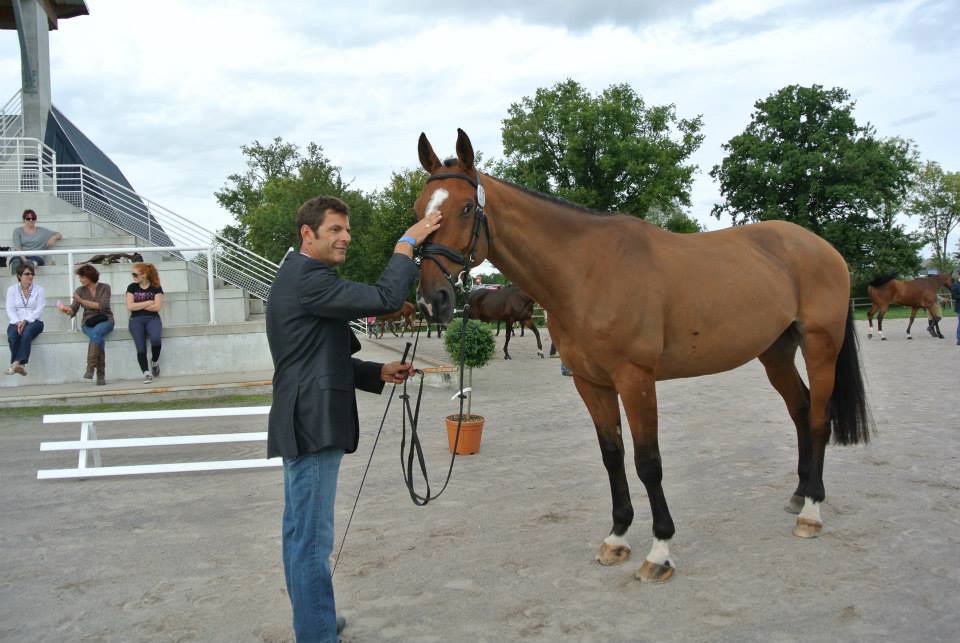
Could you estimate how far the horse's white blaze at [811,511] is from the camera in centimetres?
393

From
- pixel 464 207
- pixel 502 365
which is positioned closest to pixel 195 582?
pixel 464 207

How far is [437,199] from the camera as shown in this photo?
296 centimetres

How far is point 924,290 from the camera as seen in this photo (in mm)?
19078

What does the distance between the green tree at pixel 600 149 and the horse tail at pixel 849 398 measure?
1261 inches

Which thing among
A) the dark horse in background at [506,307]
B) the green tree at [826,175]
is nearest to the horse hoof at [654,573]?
the dark horse in background at [506,307]

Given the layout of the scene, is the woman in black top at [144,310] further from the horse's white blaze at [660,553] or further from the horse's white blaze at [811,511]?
the horse's white blaze at [811,511]

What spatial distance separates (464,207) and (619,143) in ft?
123

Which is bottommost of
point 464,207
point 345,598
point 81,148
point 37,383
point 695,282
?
point 345,598

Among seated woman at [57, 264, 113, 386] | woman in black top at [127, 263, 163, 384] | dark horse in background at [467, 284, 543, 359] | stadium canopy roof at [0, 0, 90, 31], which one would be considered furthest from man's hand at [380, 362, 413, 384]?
stadium canopy roof at [0, 0, 90, 31]

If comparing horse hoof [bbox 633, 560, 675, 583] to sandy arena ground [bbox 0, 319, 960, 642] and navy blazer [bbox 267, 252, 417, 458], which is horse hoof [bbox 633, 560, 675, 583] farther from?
navy blazer [bbox 267, 252, 417, 458]

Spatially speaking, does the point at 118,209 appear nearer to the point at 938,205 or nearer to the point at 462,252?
the point at 462,252

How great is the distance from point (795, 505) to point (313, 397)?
3.53 meters

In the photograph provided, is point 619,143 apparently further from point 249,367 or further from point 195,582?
point 195,582

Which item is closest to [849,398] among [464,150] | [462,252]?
[462,252]
